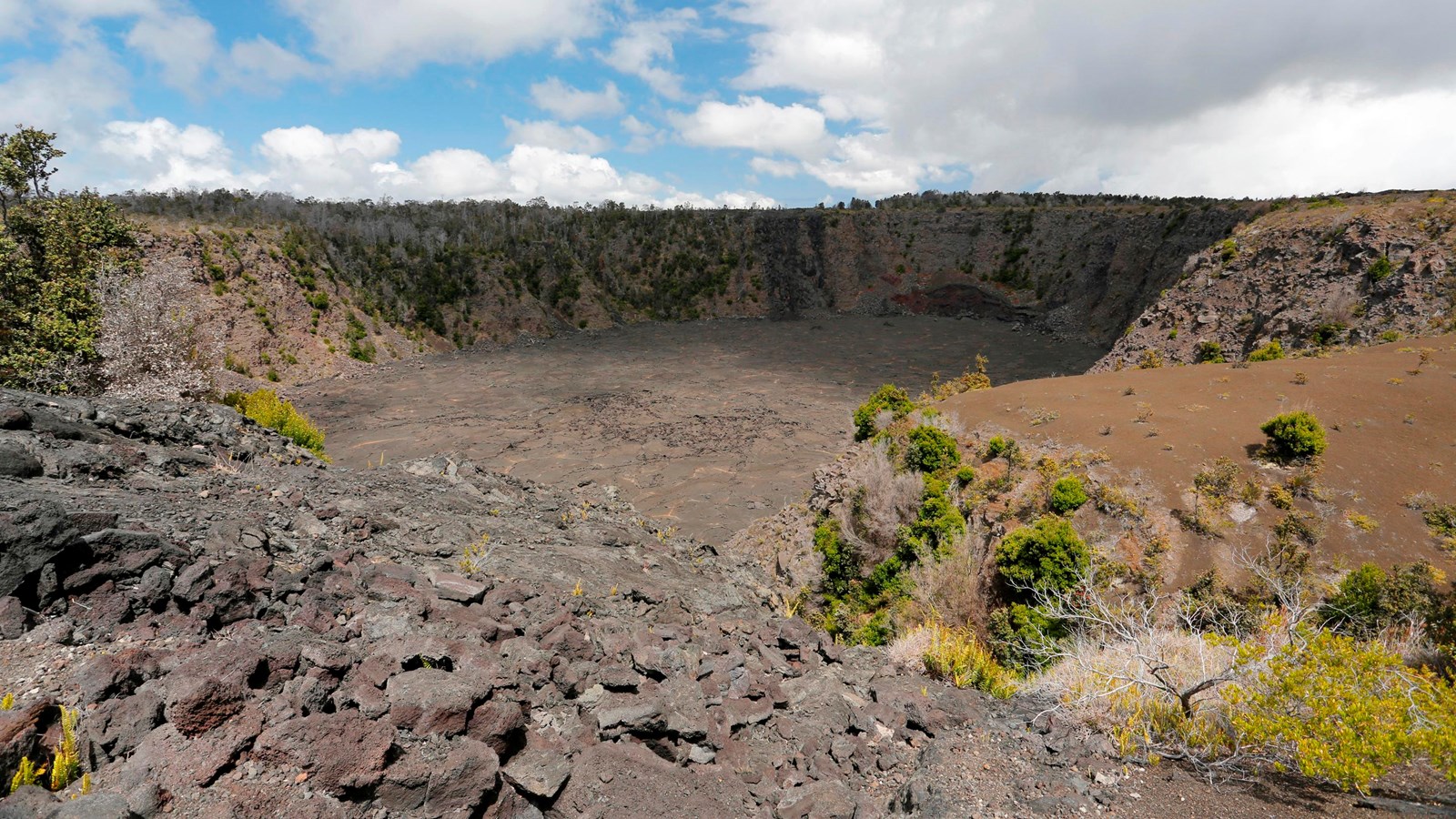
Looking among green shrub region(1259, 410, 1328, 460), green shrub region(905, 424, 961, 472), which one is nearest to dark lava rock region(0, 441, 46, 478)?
green shrub region(905, 424, 961, 472)

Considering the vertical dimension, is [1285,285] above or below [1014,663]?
above

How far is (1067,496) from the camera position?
1128cm

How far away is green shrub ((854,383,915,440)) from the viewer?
16.9 meters

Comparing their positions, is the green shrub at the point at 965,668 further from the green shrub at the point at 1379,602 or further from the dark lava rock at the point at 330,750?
the dark lava rock at the point at 330,750

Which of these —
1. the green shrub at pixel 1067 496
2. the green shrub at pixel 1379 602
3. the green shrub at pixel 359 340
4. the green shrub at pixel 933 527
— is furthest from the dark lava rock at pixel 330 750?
the green shrub at pixel 359 340

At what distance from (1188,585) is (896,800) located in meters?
7.08

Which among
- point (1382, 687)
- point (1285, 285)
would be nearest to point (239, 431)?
point (1382, 687)

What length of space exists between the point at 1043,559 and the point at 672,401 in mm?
18096

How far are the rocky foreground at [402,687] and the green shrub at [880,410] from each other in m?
8.46

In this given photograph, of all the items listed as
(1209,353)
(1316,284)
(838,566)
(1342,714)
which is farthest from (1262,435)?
(1316,284)

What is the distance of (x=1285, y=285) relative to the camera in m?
23.4

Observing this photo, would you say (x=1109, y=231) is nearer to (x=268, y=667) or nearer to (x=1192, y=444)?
(x=1192, y=444)

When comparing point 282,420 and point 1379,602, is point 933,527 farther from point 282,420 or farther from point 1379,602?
point 282,420

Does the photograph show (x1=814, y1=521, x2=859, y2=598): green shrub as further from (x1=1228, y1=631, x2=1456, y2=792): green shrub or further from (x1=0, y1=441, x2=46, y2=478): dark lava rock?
(x1=0, y1=441, x2=46, y2=478): dark lava rock
